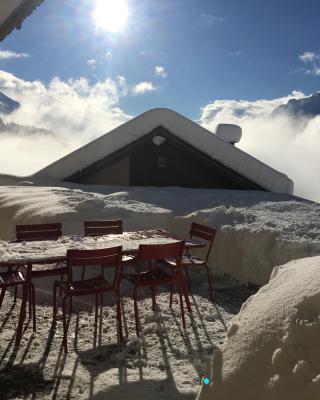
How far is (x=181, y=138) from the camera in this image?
1311cm

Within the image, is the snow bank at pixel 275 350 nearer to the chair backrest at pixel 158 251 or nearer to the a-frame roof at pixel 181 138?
the chair backrest at pixel 158 251

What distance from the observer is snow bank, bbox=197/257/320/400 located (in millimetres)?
1834

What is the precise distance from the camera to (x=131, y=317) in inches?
199

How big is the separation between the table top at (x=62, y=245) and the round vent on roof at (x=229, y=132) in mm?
10597

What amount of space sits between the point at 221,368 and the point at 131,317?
10.1 feet

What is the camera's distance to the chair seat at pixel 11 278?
4.34 metres

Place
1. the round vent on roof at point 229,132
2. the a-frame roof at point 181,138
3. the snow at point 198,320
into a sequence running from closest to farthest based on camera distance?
the snow at point 198,320 < the a-frame roof at point 181,138 < the round vent on roof at point 229,132

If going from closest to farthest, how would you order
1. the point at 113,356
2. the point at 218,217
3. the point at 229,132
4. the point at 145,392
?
the point at 145,392 < the point at 113,356 < the point at 218,217 < the point at 229,132

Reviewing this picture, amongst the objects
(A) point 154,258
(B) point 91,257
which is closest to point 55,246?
(B) point 91,257

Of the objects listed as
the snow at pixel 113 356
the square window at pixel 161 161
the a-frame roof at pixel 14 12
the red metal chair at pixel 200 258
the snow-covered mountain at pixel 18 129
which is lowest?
the snow at pixel 113 356

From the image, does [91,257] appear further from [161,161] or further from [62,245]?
[161,161]

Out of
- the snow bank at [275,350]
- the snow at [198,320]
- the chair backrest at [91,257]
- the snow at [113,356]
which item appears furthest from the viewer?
the chair backrest at [91,257]

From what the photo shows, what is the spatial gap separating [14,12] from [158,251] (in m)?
3.12

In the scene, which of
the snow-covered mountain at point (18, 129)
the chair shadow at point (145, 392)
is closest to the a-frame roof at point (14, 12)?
the chair shadow at point (145, 392)
